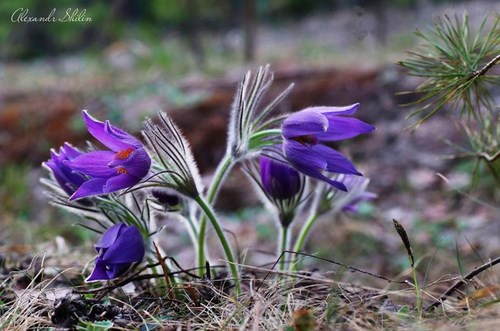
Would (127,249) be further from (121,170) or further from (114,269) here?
(121,170)

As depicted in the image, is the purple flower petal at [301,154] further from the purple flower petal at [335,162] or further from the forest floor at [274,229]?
the forest floor at [274,229]

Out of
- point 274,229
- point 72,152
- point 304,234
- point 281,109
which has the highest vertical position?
point 72,152

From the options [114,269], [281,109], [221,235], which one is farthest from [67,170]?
[281,109]

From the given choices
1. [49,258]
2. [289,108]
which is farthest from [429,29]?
[289,108]

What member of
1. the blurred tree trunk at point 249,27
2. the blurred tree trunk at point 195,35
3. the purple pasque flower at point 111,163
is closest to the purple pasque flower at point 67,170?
the purple pasque flower at point 111,163

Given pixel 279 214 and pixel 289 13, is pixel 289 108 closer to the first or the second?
pixel 279 214
